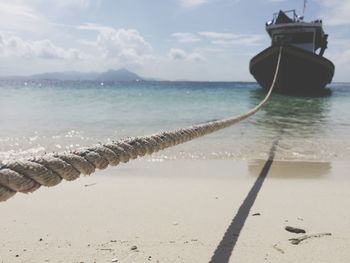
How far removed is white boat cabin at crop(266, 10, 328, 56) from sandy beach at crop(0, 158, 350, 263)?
2148cm

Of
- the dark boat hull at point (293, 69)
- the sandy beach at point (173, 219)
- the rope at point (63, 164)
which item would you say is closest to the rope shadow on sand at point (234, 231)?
the sandy beach at point (173, 219)

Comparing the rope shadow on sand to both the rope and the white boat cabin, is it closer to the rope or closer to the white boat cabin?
the rope

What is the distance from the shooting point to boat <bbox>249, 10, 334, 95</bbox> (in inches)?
883

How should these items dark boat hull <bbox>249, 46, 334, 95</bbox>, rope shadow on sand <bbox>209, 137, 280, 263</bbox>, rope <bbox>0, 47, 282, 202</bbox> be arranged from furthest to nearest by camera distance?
dark boat hull <bbox>249, 46, 334, 95</bbox> < rope shadow on sand <bbox>209, 137, 280, 263</bbox> < rope <bbox>0, 47, 282, 202</bbox>

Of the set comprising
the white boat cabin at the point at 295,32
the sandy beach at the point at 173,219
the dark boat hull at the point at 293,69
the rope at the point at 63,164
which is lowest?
the sandy beach at the point at 173,219

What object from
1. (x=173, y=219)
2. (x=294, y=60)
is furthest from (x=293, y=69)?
(x=173, y=219)

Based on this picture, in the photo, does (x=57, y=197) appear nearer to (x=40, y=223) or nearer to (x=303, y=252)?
(x=40, y=223)

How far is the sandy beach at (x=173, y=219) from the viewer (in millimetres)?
2385

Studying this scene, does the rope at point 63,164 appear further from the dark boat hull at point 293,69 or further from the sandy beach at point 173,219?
the dark boat hull at point 293,69

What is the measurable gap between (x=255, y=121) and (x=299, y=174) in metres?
5.90

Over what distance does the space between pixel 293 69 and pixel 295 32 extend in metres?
3.07

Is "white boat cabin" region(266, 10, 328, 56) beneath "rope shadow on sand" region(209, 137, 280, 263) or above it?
above

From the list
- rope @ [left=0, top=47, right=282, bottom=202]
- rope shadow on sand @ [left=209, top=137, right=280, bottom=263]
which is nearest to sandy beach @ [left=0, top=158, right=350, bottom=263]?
rope shadow on sand @ [left=209, top=137, right=280, bottom=263]

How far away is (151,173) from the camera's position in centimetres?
480
